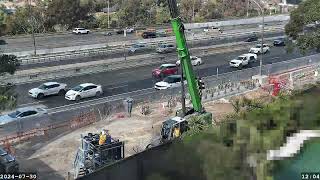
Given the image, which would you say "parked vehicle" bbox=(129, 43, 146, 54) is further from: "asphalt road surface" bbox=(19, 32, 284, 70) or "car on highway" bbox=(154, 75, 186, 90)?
"car on highway" bbox=(154, 75, 186, 90)

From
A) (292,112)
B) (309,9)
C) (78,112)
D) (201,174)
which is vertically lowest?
(78,112)

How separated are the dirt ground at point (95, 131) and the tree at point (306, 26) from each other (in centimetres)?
882

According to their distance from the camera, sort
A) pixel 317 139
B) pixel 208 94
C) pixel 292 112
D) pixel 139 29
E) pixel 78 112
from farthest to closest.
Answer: pixel 139 29
pixel 208 94
pixel 78 112
pixel 292 112
pixel 317 139

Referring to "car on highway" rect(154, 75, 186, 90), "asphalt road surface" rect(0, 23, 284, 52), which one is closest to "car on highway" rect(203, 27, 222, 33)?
"asphalt road surface" rect(0, 23, 284, 52)

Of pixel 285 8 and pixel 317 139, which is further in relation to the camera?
pixel 285 8

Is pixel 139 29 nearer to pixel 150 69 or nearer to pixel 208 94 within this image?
pixel 150 69

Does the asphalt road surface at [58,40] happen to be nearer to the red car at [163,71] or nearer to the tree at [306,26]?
the red car at [163,71]

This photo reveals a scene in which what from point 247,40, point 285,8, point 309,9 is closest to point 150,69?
point 309,9

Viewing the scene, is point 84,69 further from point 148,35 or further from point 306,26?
point 148,35

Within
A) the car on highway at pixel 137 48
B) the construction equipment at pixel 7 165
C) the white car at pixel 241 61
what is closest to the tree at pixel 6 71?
the construction equipment at pixel 7 165

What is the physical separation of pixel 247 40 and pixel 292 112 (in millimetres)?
53620

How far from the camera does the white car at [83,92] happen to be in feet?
103

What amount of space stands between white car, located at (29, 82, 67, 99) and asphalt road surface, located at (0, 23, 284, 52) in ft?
73.0

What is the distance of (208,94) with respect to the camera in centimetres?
3039
